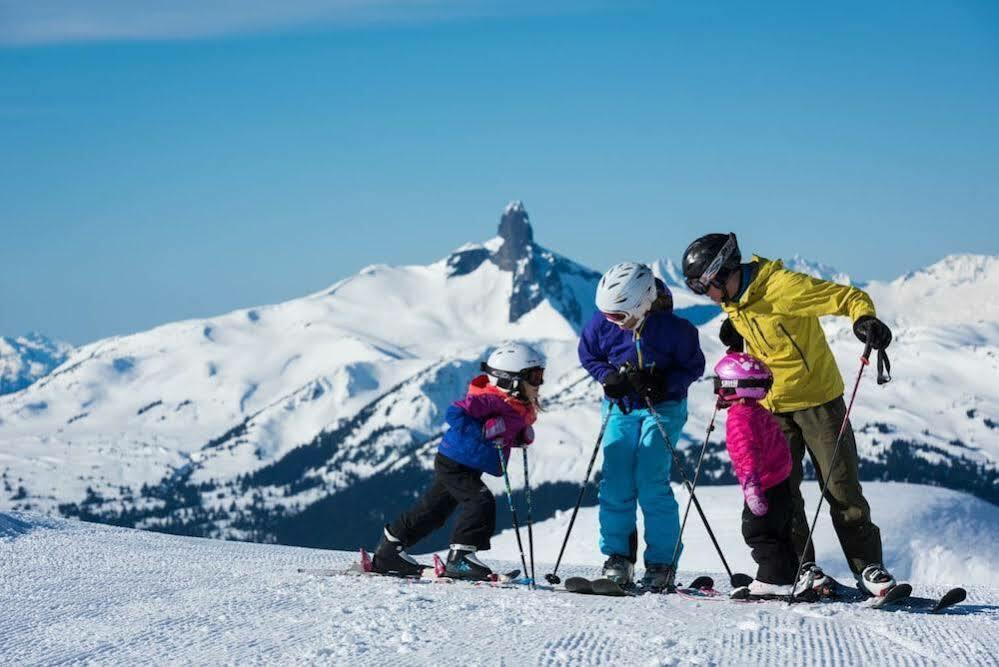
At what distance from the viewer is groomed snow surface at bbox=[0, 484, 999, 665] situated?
20.5ft

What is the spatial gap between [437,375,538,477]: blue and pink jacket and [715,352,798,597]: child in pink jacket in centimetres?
192

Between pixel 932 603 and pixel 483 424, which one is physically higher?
pixel 483 424

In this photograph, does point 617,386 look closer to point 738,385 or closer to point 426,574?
point 738,385

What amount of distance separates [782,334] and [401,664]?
4167 millimetres

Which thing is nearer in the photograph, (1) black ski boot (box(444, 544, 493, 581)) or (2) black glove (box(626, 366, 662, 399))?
(2) black glove (box(626, 366, 662, 399))

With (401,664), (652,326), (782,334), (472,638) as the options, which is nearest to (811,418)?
(782,334)

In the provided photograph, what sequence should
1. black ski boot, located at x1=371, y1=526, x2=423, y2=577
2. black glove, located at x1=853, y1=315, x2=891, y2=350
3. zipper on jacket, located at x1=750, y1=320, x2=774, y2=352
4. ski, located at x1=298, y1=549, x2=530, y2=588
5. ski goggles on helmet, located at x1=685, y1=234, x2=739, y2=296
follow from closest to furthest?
black glove, located at x1=853, y1=315, x2=891, y2=350 < ski goggles on helmet, located at x1=685, y1=234, x2=739, y2=296 < zipper on jacket, located at x1=750, y1=320, x2=774, y2=352 < ski, located at x1=298, y1=549, x2=530, y2=588 < black ski boot, located at x1=371, y1=526, x2=423, y2=577

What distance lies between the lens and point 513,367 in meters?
9.47

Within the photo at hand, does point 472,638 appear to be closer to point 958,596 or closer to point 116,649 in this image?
point 116,649

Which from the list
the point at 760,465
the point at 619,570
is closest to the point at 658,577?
the point at 619,570

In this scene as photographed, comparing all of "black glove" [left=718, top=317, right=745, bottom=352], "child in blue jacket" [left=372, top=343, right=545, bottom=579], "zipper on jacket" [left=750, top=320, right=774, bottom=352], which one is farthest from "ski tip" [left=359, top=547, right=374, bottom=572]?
"zipper on jacket" [left=750, top=320, right=774, bottom=352]

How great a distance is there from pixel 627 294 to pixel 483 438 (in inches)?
71.6

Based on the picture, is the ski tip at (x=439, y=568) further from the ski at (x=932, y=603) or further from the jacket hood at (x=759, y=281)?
the ski at (x=932, y=603)

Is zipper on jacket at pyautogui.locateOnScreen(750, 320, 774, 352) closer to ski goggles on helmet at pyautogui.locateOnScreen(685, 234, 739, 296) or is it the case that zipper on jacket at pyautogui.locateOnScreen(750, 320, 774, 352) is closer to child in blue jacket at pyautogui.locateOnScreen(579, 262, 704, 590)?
ski goggles on helmet at pyautogui.locateOnScreen(685, 234, 739, 296)
